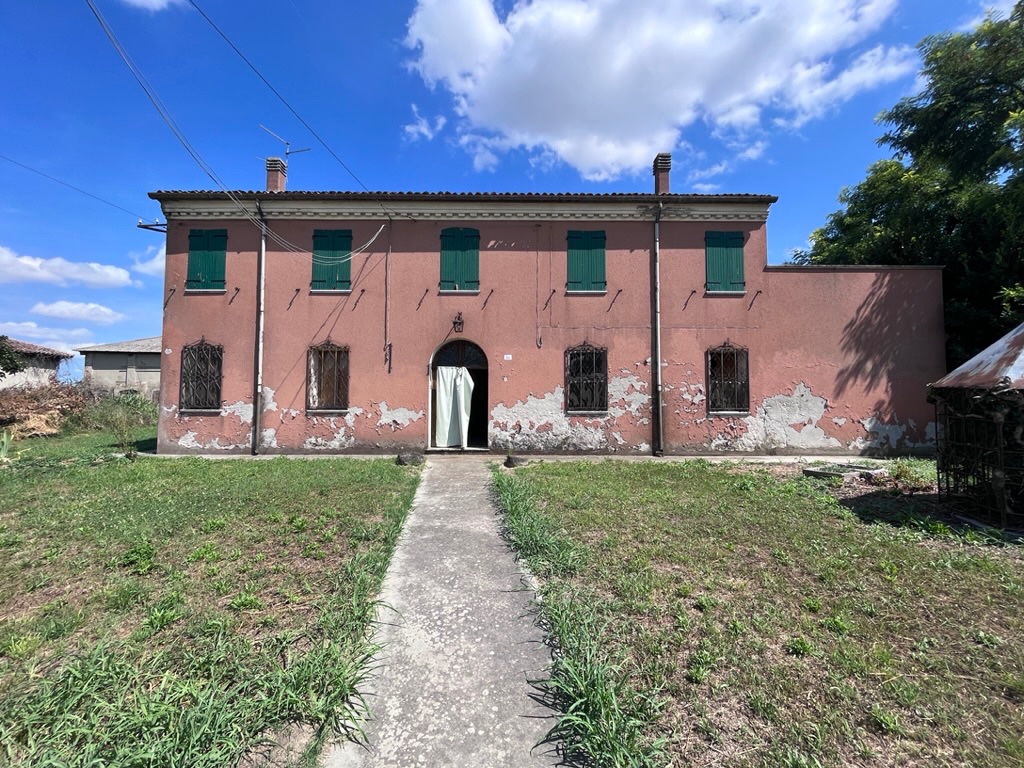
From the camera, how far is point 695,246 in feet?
39.0

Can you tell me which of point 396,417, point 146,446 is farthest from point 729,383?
point 146,446

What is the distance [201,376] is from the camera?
459 inches

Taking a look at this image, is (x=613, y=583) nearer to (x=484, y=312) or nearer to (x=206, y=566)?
(x=206, y=566)

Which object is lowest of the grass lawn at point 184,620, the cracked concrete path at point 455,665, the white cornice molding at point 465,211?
the cracked concrete path at point 455,665

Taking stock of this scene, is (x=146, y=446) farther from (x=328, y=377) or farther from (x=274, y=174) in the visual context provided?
(x=274, y=174)

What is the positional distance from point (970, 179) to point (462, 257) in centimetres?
1435

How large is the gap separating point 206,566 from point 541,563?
3222 millimetres

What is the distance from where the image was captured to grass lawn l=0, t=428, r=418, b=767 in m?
2.29

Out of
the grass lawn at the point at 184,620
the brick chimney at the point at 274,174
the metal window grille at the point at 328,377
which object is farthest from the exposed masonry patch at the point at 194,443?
the brick chimney at the point at 274,174

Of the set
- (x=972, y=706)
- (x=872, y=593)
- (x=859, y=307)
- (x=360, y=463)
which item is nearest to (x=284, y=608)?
(x=972, y=706)

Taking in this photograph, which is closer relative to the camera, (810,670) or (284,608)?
(810,670)

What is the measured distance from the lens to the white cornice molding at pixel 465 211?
1178cm

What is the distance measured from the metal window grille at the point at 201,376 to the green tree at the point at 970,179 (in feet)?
62.2

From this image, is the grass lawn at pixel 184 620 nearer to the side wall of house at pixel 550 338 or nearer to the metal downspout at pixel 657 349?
the side wall of house at pixel 550 338
